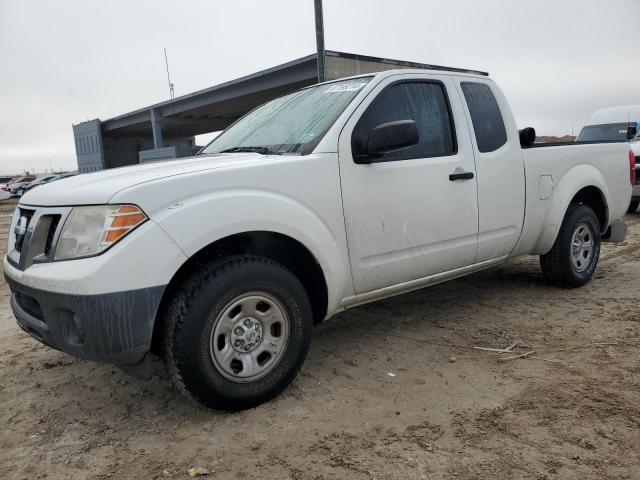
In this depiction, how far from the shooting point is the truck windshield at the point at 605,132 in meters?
11.8

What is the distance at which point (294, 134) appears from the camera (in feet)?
10.8

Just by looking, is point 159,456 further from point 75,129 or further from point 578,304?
point 75,129

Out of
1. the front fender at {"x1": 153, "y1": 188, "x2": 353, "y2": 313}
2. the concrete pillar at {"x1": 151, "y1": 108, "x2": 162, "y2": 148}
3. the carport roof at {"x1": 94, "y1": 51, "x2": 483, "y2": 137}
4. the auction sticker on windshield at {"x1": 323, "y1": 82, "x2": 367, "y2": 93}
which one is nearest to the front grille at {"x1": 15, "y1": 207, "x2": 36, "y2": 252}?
the front fender at {"x1": 153, "y1": 188, "x2": 353, "y2": 313}

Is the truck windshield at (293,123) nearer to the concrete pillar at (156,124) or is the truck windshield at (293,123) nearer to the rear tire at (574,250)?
the rear tire at (574,250)

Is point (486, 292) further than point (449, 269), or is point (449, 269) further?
point (486, 292)

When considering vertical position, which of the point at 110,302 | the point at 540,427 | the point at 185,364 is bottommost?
the point at 540,427

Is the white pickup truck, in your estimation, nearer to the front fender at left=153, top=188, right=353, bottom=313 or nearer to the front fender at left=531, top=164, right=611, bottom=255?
the front fender at left=153, top=188, right=353, bottom=313

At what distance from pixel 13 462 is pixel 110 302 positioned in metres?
0.91

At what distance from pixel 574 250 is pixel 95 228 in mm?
4311

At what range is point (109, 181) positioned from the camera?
8.69 feet

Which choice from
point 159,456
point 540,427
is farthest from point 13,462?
A: point 540,427

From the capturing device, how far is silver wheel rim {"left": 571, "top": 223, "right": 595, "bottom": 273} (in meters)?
4.87

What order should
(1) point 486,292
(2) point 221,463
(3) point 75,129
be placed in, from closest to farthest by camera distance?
(2) point 221,463, (1) point 486,292, (3) point 75,129

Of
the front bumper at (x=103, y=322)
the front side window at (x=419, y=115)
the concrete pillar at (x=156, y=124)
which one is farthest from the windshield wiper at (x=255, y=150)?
the concrete pillar at (x=156, y=124)
